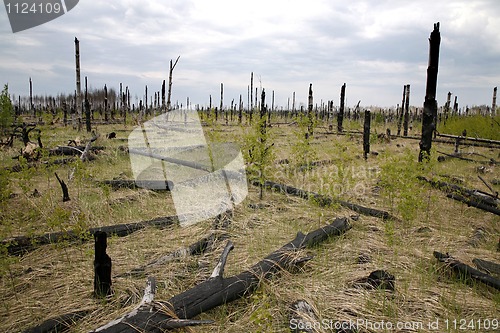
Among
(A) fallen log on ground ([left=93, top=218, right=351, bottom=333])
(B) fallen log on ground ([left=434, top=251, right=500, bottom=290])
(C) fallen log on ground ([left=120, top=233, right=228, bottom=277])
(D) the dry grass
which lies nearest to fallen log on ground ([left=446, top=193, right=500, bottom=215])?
(D) the dry grass

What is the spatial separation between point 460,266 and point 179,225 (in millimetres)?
3776

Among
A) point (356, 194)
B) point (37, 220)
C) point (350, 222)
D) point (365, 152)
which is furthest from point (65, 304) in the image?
point (365, 152)

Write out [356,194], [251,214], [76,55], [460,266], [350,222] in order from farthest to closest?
[76,55] → [356,194] → [251,214] → [350,222] → [460,266]

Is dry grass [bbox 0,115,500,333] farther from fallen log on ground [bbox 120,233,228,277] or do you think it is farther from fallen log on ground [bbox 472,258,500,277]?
fallen log on ground [bbox 472,258,500,277]

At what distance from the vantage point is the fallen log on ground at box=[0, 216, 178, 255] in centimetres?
398

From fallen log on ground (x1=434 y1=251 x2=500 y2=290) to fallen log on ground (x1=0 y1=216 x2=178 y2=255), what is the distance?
375cm

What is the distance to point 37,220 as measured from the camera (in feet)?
17.1

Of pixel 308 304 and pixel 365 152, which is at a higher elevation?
pixel 365 152

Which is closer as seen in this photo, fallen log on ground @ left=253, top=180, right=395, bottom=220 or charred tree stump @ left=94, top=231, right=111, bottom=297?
charred tree stump @ left=94, top=231, right=111, bottom=297

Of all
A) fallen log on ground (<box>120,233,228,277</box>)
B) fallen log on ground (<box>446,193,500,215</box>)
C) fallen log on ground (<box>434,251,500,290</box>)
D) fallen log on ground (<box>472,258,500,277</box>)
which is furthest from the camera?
fallen log on ground (<box>446,193,500,215</box>)

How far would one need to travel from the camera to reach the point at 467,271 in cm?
336

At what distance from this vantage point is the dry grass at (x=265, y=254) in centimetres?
283

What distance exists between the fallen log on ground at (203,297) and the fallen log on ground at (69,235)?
68.2 inches

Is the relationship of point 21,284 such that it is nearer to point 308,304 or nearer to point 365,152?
point 308,304
